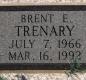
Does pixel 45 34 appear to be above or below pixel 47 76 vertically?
above

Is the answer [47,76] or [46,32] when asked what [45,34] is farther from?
[47,76]

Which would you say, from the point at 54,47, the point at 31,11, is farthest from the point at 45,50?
the point at 31,11

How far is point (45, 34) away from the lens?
6324 millimetres

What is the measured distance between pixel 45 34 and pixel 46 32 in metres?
0.03

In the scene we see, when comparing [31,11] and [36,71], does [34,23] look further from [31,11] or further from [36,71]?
[36,71]

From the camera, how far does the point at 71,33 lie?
6.31 metres

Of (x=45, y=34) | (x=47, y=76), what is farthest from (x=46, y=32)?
(x=47, y=76)

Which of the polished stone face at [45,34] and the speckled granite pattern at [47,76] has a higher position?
the polished stone face at [45,34]

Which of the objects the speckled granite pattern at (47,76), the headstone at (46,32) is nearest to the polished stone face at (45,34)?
the headstone at (46,32)

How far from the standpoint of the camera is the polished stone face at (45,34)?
20.7 ft

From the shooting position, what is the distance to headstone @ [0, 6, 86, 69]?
632 centimetres

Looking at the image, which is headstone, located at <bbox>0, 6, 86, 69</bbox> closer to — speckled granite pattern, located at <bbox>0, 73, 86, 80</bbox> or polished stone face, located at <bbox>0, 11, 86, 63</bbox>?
polished stone face, located at <bbox>0, 11, 86, 63</bbox>

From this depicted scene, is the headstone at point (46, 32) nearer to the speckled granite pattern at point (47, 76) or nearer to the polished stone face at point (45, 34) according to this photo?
the polished stone face at point (45, 34)

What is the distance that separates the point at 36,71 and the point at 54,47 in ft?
1.27
